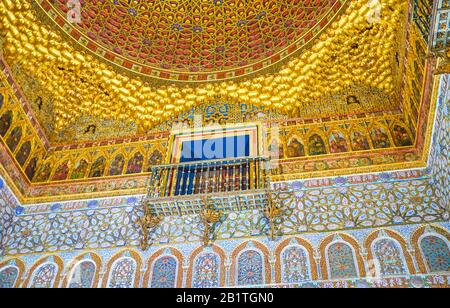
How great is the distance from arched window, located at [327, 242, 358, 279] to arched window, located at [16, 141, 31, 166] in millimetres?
6879

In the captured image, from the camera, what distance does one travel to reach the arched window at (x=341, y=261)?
7820 mm

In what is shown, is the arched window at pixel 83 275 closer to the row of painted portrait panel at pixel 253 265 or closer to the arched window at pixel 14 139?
the row of painted portrait panel at pixel 253 265

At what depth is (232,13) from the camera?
492 inches

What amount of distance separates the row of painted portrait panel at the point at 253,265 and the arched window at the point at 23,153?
2.34 meters

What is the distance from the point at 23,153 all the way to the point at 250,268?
5.79 metres

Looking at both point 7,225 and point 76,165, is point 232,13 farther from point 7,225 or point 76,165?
point 7,225

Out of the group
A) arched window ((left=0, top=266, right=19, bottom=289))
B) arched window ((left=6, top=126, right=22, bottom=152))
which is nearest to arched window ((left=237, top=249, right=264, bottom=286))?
arched window ((left=0, top=266, right=19, bottom=289))

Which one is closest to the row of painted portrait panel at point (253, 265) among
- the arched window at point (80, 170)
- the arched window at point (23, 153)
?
the arched window at point (80, 170)

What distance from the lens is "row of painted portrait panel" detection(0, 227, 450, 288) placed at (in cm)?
781

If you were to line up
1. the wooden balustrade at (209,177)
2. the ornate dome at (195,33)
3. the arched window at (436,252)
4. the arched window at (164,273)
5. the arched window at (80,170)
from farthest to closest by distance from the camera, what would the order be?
the ornate dome at (195,33) < the arched window at (80,170) < the wooden balustrade at (209,177) < the arched window at (164,273) < the arched window at (436,252)

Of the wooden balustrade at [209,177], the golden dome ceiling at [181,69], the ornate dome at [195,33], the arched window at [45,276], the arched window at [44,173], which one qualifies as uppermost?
the ornate dome at [195,33]

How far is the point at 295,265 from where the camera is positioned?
8109 millimetres

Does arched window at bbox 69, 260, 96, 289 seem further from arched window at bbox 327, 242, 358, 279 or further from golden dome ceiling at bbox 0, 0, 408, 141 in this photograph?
arched window at bbox 327, 242, 358, 279

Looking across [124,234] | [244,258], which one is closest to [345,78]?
Answer: [244,258]
